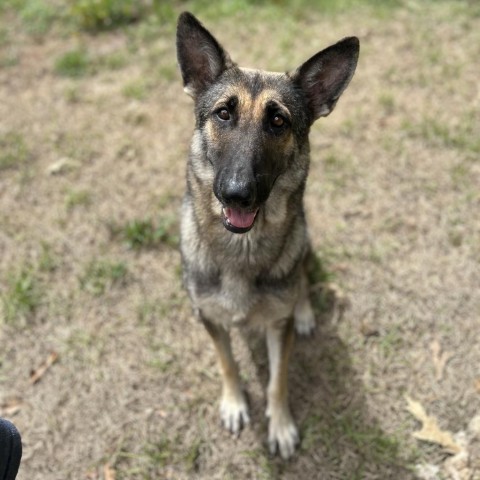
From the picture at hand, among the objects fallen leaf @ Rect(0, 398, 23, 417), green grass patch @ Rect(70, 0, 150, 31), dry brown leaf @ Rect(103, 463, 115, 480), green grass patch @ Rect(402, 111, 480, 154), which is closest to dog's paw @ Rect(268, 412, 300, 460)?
dry brown leaf @ Rect(103, 463, 115, 480)

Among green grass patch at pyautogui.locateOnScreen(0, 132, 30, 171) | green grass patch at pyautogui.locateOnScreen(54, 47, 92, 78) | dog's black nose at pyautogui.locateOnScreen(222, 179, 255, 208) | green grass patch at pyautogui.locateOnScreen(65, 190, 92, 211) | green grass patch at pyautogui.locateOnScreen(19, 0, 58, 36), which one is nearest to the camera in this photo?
dog's black nose at pyautogui.locateOnScreen(222, 179, 255, 208)

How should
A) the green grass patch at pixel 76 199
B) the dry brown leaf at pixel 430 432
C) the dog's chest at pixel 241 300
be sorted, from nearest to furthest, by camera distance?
the dog's chest at pixel 241 300
the dry brown leaf at pixel 430 432
the green grass patch at pixel 76 199

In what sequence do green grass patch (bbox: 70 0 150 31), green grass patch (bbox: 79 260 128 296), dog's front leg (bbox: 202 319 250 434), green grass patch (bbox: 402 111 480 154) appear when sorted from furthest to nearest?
green grass patch (bbox: 70 0 150 31)
green grass patch (bbox: 402 111 480 154)
green grass patch (bbox: 79 260 128 296)
dog's front leg (bbox: 202 319 250 434)

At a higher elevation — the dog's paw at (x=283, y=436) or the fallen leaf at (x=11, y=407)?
the dog's paw at (x=283, y=436)

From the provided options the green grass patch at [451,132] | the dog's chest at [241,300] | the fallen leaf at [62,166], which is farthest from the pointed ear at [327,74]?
the fallen leaf at [62,166]

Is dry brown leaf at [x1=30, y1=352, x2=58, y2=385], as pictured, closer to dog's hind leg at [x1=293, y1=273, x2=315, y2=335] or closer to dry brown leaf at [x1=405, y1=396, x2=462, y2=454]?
dog's hind leg at [x1=293, y1=273, x2=315, y2=335]

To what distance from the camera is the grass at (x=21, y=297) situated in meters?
4.12

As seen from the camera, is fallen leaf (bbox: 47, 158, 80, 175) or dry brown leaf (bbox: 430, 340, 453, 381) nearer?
dry brown leaf (bbox: 430, 340, 453, 381)

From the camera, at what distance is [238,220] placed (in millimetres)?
2656

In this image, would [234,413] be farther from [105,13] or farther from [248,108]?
[105,13]

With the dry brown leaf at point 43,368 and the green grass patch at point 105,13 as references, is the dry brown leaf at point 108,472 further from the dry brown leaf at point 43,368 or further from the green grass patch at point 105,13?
the green grass patch at point 105,13

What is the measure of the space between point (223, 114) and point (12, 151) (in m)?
3.85

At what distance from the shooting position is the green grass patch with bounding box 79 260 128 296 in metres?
4.34

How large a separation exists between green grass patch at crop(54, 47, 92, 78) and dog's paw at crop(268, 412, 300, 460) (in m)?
5.35
